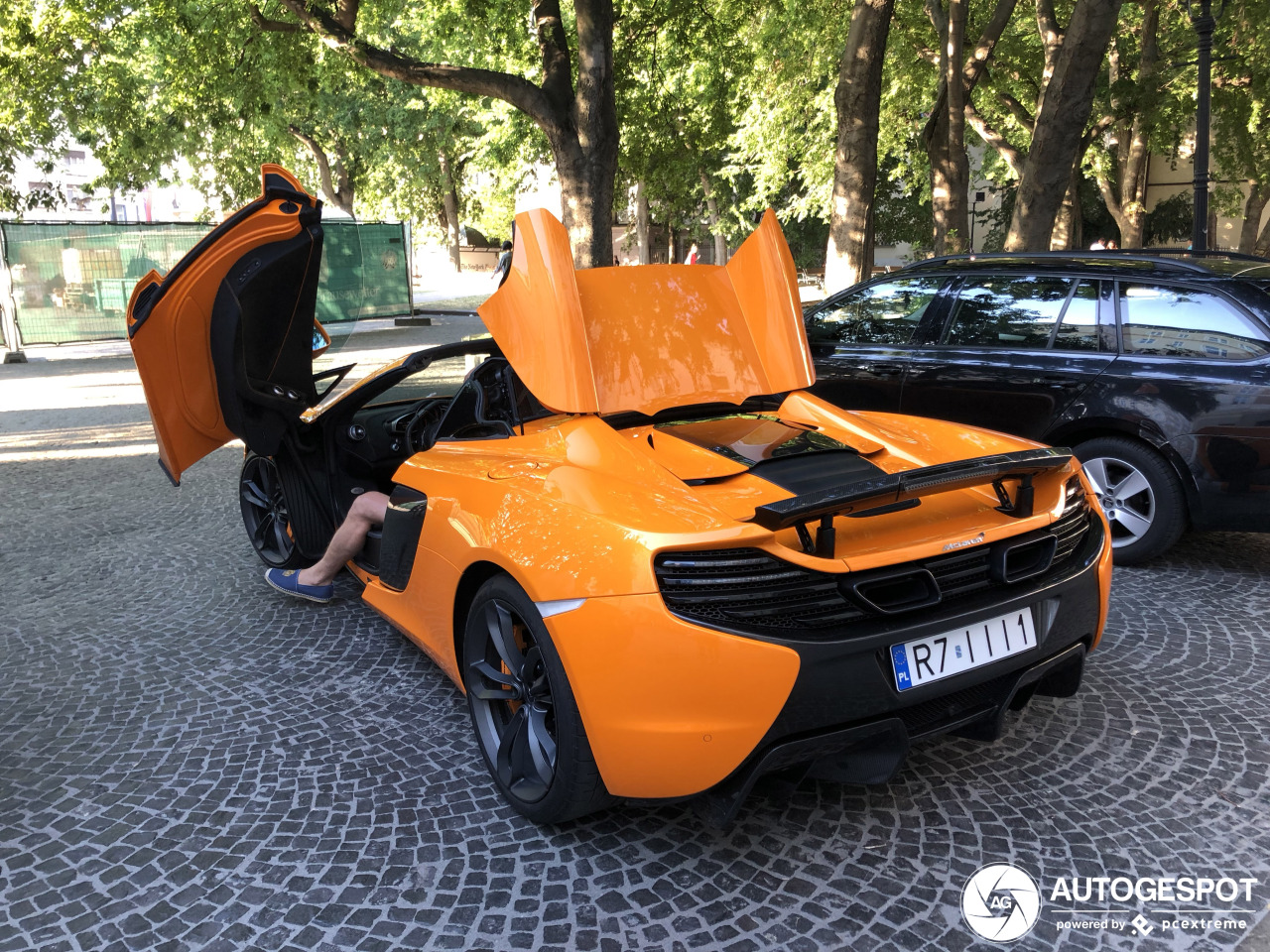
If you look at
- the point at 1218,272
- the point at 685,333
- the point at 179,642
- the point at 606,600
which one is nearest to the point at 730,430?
the point at 685,333

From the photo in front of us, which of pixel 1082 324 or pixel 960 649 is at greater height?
pixel 1082 324

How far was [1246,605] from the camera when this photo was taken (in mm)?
4504

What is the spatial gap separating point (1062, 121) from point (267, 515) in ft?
25.1

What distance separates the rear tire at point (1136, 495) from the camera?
486 centimetres

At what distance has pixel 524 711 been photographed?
281 cm

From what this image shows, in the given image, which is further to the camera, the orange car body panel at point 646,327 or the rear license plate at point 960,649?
the orange car body panel at point 646,327

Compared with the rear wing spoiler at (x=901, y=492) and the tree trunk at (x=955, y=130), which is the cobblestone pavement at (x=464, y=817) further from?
the tree trunk at (x=955, y=130)

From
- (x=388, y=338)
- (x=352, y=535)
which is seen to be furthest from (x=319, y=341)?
(x=388, y=338)

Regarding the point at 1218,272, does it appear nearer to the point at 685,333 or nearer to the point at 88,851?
the point at 685,333

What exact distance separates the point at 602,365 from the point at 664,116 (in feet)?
45.6

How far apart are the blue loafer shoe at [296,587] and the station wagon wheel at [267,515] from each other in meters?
0.20

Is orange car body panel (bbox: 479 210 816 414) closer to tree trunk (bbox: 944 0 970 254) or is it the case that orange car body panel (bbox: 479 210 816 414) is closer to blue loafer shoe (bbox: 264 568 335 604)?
blue loafer shoe (bbox: 264 568 335 604)

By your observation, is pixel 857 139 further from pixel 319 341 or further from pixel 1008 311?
pixel 319 341

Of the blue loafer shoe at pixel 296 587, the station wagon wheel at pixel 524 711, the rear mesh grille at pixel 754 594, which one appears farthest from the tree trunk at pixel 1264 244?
the station wagon wheel at pixel 524 711
